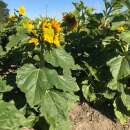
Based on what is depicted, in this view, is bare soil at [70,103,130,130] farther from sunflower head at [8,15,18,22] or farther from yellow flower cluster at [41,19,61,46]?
sunflower head at [8,15,18,22]

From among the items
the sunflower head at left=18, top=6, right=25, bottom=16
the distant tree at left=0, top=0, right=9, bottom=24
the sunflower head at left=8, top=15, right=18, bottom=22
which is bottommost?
the distant tree at left=0, top=0, right=9, bottom=24

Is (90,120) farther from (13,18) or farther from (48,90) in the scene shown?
(13,18)

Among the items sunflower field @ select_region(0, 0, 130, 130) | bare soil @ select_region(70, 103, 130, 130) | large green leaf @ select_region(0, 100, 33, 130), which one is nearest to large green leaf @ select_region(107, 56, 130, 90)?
sunflower field @ select_region(0, 0, 130, 130)

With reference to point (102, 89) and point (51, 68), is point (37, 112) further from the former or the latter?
point (102, 89)

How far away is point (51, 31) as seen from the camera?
3660 millimetres

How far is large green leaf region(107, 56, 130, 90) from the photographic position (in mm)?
4350

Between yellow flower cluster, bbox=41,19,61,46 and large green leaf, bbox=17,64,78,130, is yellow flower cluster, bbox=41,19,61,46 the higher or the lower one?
the higher one

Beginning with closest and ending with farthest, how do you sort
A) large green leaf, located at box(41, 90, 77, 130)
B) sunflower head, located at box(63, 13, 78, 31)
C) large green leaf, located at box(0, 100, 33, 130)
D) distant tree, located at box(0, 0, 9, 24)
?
1. large green leaf, located at box(0, 100, 33, 130)
2. large green leaf, located at box(41, 90, 77, 130)
3. sunflower head, located at box(63, 13, 78, 31)
4. distant tree, located at box(0, 0, 9, 24)

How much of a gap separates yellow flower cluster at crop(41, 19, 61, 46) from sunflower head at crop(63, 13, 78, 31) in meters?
1.03

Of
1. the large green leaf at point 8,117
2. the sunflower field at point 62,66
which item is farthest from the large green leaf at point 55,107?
the large green leaf at point 8,117

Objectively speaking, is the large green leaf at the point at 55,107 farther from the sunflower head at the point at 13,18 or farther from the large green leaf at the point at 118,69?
the sunflower head at the point at 13,18

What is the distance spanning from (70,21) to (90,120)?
1062 millimetres


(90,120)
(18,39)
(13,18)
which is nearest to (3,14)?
(13,18)

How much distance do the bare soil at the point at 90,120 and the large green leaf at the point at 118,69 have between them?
419mm
